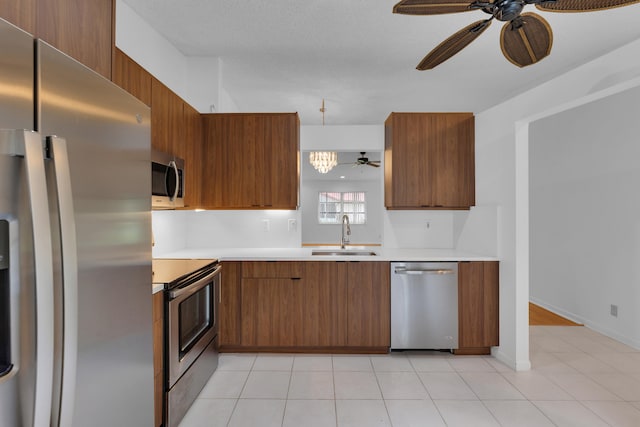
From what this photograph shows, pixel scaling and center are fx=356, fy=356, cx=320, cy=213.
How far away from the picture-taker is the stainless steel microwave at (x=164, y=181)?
2.13 meters

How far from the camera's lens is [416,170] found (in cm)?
347

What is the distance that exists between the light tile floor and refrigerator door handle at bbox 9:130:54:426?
164 centimetres

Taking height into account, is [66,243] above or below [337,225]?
above

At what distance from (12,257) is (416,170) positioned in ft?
10.6

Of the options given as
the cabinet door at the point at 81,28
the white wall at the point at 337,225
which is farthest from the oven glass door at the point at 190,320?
the white wall at the point at 337,225

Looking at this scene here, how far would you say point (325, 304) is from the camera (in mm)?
3150

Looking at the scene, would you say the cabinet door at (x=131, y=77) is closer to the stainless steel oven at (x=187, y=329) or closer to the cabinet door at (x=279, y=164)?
the stainless steel oven at (x=187, y=329)

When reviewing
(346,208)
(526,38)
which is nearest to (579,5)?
(526,38)

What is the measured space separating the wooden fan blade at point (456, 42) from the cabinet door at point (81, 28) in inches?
63.2

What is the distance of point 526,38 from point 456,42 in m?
0.34

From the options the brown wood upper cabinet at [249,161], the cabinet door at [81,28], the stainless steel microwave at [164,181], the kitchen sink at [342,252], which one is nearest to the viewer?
the cabinet door at [81,28]

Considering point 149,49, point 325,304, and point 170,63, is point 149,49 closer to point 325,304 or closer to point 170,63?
→ point 170,63

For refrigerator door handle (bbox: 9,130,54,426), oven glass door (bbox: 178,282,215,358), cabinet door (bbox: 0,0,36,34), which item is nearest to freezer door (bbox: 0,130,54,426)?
refrigerator door handle (bbox: 9,130,54,426)

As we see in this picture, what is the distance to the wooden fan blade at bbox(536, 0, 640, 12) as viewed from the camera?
1566 mm
